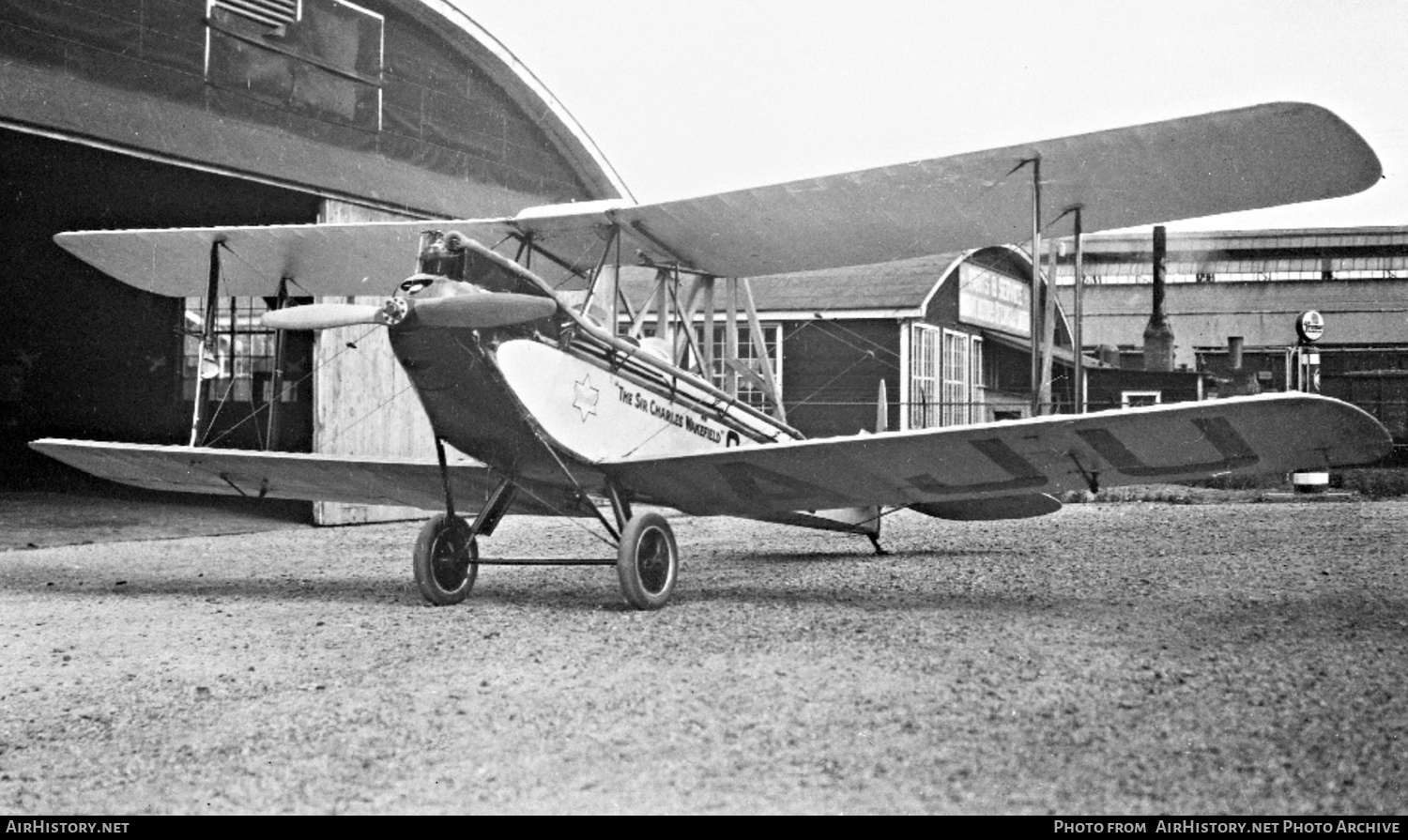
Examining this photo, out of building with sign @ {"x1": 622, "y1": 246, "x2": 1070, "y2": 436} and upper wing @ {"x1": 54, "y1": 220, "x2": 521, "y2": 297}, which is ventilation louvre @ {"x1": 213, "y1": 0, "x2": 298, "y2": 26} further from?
building with sign @ {"x1": 622, "y1": 246, "x2": 1070, "y2": 436}

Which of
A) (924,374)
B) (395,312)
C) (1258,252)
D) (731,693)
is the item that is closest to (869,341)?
(924,374)

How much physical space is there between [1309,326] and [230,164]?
41.9 ft

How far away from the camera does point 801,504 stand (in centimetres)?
746

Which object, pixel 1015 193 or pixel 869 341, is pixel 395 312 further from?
pixel 869 341

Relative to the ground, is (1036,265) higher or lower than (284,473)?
higher

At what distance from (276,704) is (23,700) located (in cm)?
108

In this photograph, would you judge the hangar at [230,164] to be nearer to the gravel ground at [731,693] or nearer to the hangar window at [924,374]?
the gravel ground at [731,693]

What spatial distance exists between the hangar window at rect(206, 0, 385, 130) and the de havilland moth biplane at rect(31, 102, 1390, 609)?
443 centimetres

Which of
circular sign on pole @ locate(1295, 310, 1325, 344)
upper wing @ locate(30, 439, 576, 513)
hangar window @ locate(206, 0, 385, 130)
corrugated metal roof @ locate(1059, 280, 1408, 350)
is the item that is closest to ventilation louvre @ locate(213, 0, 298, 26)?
hangar window @ locate(206, 0, 385, 130)

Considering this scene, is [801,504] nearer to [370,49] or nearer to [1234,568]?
[1234,568]

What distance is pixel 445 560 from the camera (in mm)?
7422

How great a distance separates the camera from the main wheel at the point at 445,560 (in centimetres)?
727

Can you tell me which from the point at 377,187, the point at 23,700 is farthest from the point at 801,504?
the point at 377,187

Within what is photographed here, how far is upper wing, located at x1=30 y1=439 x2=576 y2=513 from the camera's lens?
786 cm
